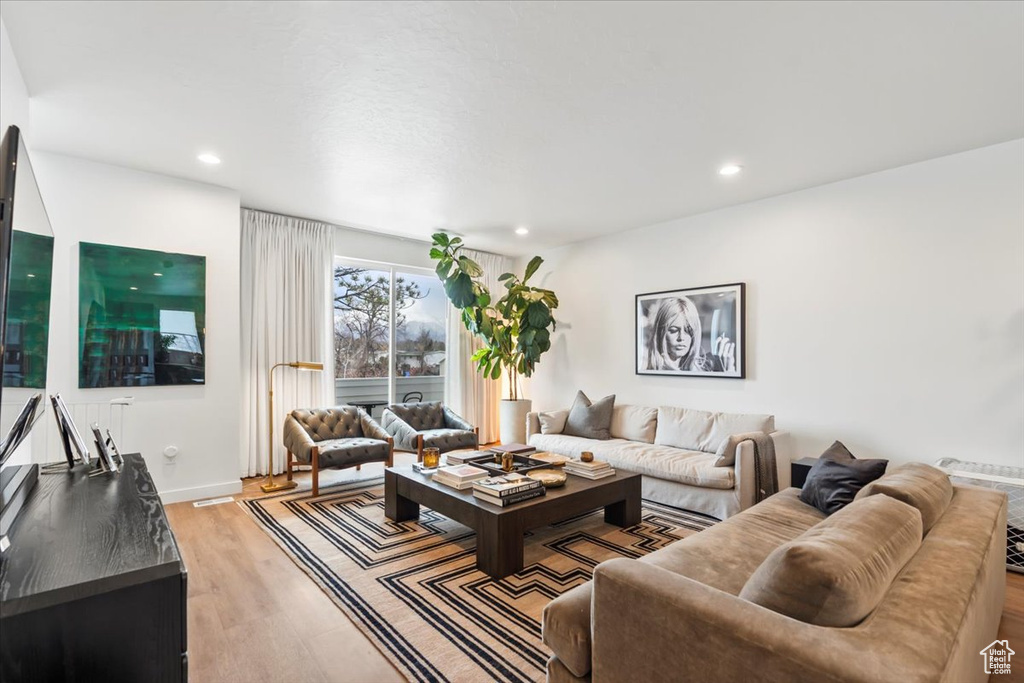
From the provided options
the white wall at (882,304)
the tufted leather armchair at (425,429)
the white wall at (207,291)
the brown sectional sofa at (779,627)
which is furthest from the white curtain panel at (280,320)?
the brown sectional sofa at (779,627)

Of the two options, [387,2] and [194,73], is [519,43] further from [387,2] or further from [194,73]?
[194,73]

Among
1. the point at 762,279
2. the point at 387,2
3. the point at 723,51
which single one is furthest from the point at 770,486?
the point at 387,2

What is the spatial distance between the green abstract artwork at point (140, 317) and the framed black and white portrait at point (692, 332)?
14.0 ft

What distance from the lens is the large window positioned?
18.5 feet

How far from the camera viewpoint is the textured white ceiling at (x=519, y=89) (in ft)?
6.81

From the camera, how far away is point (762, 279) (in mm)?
4461

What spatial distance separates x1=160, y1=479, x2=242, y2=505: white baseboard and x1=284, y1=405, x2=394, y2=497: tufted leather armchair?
460mm

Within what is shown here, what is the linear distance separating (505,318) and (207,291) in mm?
3151

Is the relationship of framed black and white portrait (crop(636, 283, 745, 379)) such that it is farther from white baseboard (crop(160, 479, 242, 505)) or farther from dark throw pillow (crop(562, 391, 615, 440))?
white baseboard (crop(160, 479, 242, 505))

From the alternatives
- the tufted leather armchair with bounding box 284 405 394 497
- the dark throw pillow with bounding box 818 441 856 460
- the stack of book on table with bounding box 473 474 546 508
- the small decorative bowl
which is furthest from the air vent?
the dark throw pillow with bounding box 818 441 856 460

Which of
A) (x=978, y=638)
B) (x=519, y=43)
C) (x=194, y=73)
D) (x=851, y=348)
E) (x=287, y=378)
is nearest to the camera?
(x=978, y=638)

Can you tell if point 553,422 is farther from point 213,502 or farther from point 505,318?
point 213,502

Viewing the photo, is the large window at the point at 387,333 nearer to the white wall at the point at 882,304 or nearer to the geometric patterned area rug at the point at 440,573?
the geometric patterned area rug at the point at 440,573

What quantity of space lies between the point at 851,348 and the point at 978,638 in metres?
2.95
